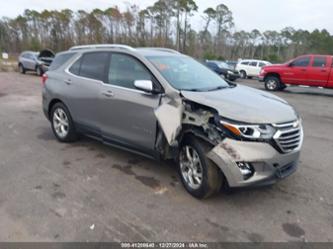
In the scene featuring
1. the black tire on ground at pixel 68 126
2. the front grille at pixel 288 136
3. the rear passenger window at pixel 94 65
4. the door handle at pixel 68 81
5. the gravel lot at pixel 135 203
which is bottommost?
the gravel lot at pixel 135 203

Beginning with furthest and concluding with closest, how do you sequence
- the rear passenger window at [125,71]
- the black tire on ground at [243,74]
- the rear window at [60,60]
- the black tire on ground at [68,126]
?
the black tire on ground at [243,74] → the rear window at [60,60] → the black tire on ground at [68,126] → the rear passenger window at [125,71]

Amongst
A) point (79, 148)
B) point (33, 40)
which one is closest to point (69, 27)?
point (33, 40)

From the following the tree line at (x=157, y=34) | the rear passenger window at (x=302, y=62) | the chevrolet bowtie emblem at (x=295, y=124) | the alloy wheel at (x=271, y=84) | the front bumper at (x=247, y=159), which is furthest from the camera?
the tree line at (x=157, y=34)

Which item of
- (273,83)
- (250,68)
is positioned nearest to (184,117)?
(273,83)

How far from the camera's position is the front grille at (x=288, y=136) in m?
2.96

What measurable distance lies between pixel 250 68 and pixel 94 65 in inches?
881

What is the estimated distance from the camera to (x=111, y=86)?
13.4 ft

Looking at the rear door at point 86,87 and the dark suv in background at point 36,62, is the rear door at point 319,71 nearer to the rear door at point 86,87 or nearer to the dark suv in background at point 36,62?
the rear door at point 86,87

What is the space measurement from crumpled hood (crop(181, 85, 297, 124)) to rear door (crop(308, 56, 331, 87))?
1101 cm

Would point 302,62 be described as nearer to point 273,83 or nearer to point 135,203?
point 273,83

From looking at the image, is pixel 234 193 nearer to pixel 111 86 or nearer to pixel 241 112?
pixel 241 112

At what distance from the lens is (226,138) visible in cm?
292

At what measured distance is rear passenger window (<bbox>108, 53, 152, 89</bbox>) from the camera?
12.4 feet

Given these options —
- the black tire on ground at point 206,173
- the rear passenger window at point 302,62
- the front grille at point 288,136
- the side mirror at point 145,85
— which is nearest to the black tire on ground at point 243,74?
the rear passenger window at point 302,62
